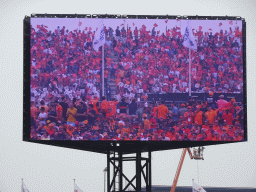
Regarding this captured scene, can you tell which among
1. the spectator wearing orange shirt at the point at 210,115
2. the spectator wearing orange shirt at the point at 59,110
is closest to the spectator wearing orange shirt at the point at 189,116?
the spectator wearing orange shirt at the point at 210,115

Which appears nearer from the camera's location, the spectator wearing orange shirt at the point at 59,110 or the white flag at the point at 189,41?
the spectator wearing orange shirt at the point at 59,110

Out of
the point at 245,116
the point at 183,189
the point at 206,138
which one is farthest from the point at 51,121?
the point at 183,189

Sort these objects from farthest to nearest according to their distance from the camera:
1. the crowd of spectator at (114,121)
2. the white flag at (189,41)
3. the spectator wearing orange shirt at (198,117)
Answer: the white flag at (189,41) → the spectator wearing orange shirt at (198,117) → the crowd of spectator at (114,121)

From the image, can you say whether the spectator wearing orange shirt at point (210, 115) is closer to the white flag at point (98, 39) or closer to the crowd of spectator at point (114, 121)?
the crowd of spectator at point (114, 121)

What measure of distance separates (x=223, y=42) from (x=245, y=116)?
2.98 metres

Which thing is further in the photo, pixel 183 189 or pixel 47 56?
pixel 183 189

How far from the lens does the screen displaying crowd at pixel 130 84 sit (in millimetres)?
23094

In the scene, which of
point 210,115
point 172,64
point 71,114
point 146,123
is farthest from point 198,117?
point 71,114

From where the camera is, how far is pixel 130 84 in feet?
75.9

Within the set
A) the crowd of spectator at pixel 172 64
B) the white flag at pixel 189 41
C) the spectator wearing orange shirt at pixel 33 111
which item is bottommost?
the spectator wearing orange shirt at pixel 33 111

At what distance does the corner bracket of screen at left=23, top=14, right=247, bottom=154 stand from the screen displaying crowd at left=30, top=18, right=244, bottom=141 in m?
0.04

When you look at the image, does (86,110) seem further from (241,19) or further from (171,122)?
(241,19)

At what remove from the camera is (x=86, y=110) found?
23.1 meters

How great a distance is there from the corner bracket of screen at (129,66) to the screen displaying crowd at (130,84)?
4 centimetres
